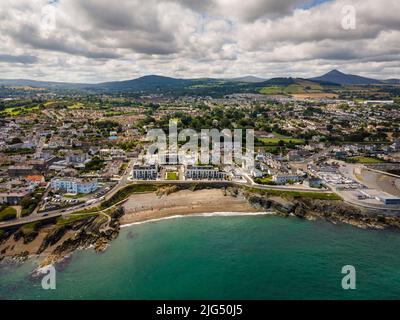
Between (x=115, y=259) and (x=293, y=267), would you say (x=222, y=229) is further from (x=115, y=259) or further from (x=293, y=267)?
(x=115, y=259)

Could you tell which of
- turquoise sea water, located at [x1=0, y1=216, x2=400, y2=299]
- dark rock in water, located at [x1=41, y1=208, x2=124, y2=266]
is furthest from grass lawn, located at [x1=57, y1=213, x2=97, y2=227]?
Answer: turquoise sea water, located at [x1=0, y1=216, x2=400, y2=299]

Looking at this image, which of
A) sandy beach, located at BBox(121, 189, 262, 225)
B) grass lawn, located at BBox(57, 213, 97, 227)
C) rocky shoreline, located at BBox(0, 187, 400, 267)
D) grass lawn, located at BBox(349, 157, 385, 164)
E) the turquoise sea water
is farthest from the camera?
grass lawn, located at BBox(349, 157, 385, 164)

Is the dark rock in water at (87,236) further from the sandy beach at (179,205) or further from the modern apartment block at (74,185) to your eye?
the modern apartment block at (74,185)

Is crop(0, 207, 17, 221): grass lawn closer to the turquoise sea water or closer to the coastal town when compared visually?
the coastal town

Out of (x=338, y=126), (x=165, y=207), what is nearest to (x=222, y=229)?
(x=165, y=207)

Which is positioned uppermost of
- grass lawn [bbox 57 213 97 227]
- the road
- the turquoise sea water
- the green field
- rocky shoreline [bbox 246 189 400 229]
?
the green field

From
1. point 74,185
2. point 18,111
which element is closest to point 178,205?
point 74,185
